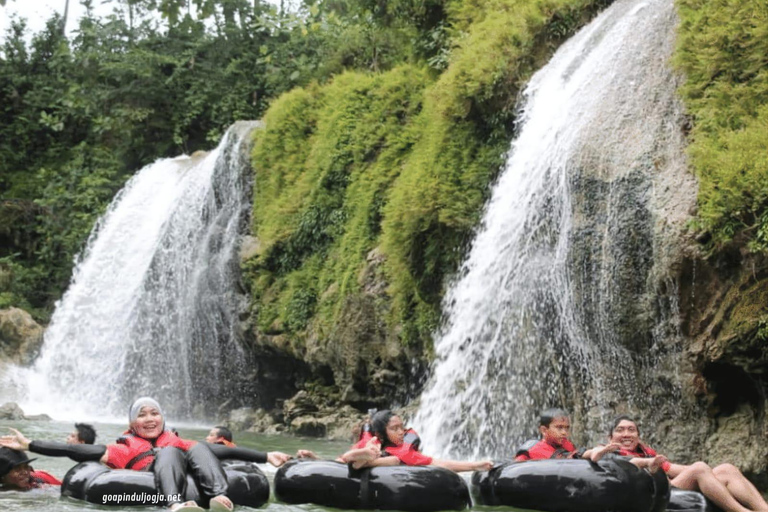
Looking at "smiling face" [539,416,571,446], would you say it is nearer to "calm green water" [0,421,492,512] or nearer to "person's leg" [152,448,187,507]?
"calm green water" [0,421,492,512]

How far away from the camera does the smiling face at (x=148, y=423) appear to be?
755 centimetres

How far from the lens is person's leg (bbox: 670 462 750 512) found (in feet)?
24.0

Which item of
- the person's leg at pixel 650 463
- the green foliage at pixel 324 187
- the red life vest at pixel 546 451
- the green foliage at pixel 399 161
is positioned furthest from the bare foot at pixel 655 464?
the green foliage at pixel 324 187

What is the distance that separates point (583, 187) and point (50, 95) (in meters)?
21.3

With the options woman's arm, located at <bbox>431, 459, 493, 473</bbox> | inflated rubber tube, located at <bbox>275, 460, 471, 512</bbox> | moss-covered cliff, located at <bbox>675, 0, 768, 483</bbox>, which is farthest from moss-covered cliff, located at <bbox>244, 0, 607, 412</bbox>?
inflated rubber tube, located at <bbox>275, 460, 471, 512</bbox>

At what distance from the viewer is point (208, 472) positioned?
7156 millimetres

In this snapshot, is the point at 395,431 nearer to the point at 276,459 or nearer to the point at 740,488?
the point at 276,459

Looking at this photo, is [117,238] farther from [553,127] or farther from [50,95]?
[553,127]

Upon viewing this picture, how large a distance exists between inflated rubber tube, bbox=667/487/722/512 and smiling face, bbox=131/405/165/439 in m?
3.59

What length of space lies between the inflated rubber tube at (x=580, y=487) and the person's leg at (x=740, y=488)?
50 centimetres

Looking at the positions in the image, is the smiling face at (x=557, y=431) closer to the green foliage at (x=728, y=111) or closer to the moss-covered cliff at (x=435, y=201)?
the moss-covered cliff at (x=435, y=201)

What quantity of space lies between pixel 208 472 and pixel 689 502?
328 cm

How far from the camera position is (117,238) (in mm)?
22453

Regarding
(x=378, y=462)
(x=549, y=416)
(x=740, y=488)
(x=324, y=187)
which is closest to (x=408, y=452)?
(x=378, y=462)
